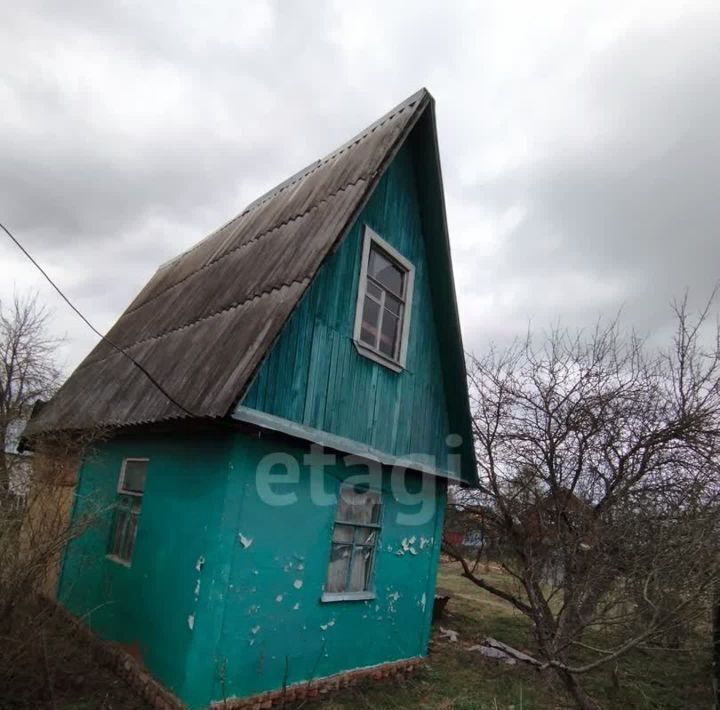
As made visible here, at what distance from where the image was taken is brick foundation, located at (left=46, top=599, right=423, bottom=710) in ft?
16.4

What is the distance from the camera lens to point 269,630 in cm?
543

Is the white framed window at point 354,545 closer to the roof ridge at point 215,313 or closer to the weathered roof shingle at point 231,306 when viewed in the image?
the weathered roof shingle at point 231,306

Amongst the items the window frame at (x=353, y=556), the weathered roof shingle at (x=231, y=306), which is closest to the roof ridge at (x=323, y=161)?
the weathered roof shingle at (x=231, y=306)

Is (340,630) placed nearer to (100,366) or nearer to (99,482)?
(99,482)

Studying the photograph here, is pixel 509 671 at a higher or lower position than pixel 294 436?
lower

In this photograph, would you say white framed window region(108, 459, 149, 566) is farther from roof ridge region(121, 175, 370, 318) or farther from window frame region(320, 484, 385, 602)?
roof ridge region(121, 175, 370, 318)

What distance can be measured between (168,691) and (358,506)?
2743 millimetres

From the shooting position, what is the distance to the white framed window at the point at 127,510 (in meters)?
6.55

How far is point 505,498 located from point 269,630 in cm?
643

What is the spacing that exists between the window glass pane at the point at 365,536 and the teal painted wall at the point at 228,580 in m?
0.17

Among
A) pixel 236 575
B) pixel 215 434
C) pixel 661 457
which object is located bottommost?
pixel 236 575

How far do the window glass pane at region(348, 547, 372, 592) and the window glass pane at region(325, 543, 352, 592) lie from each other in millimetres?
124

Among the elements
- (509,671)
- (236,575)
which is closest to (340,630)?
(236,575)

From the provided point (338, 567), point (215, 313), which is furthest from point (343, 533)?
point (215, 313)
